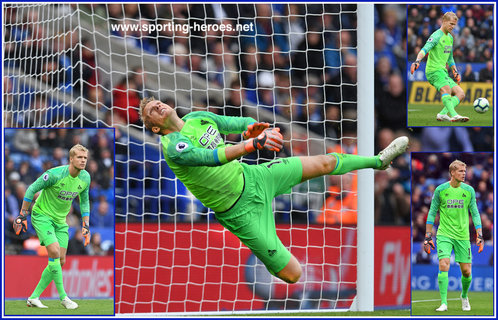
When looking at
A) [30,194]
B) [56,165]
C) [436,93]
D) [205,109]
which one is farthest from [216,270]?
[436,93]

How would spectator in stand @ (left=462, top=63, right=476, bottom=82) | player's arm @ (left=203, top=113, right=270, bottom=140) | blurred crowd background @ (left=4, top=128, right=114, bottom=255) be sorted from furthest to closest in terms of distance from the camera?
1. spectator in stand @ (left=462, top=63, right=476, bottom=82)
2. blurred crowd background @ (left=4, top=128, right=114, bottom=255)
3. player's arm @ (left=203, top=113, right=270, bottom=140)

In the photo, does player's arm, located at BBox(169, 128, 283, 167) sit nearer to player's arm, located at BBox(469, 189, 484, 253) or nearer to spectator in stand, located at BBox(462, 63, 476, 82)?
player's arm, located at BBox(469, 189, 484, 253)

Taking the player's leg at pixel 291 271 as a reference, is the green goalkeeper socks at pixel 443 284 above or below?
below

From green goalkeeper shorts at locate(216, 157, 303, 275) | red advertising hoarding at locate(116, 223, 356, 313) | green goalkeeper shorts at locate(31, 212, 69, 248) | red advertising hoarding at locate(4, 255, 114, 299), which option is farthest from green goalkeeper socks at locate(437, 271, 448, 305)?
green goalkeeper shorts at locate(31, 212, 69, 248)

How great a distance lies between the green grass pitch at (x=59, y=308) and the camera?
8070 millimetres

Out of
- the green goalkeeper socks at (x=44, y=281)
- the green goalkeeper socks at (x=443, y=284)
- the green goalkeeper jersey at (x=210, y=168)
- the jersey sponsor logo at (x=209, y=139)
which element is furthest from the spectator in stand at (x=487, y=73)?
the green goalkeeper socks at (x=44, y=281)

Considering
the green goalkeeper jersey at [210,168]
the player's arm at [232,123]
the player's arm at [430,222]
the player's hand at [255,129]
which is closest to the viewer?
the player's hand at [255,129]

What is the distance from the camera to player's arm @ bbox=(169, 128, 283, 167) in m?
5.28

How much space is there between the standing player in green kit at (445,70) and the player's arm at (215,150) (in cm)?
308

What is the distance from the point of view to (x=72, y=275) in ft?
30.5

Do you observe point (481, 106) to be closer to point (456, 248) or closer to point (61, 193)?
point (456, 248)

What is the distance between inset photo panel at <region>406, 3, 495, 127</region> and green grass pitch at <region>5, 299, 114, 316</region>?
13.1 ft

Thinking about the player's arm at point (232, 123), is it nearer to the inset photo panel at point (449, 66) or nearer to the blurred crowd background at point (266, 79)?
the inset photo panel at point (449, 66)

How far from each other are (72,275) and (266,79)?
3.38 m
